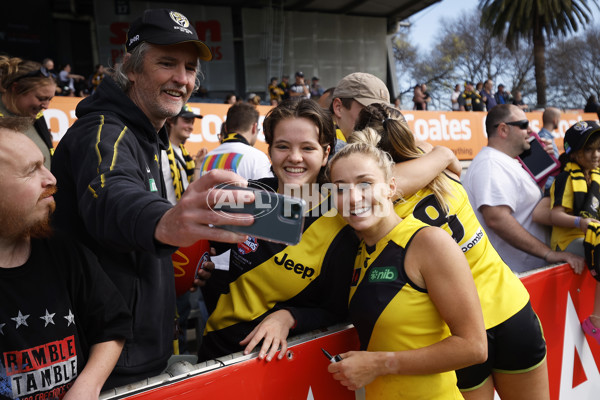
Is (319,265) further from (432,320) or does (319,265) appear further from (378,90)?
(378,90)

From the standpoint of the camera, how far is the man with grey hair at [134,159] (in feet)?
3.93

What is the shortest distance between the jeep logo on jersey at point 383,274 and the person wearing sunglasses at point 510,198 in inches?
69.7

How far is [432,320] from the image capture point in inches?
62.7

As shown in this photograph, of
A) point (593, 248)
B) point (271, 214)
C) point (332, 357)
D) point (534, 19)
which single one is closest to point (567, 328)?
point (593, 248)

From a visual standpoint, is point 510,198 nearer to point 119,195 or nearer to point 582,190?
point 582,190

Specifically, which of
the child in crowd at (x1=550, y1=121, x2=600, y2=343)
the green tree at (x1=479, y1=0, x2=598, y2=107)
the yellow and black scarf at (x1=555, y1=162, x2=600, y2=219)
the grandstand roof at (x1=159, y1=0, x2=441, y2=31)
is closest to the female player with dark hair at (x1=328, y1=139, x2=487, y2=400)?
the child in crowd at (x1=550, y1=121, x2=600, y2=343)

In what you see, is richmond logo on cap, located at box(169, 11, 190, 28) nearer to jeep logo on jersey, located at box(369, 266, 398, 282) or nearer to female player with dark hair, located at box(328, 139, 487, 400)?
female player with dark hair, located at box(328, 139, 487, 400)

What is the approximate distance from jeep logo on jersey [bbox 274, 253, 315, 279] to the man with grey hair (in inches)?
16.7

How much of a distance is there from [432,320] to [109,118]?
1288 millimetres

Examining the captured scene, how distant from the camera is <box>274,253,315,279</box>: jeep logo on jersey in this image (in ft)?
5.76

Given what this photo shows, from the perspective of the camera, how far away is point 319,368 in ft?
5.76

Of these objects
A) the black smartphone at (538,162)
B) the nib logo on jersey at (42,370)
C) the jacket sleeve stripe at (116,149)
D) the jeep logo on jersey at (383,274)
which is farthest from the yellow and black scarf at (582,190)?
the nib logo on jersey at (42,370)

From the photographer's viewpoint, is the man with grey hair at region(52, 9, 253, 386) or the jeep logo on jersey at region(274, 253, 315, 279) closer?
the man with grey hair at region(52, 9, 253, 386)

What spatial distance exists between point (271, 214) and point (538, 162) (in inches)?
137
